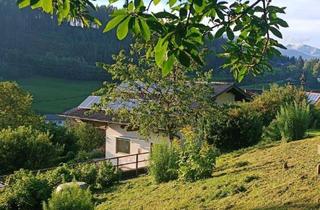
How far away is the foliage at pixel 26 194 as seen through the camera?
41.1 ft

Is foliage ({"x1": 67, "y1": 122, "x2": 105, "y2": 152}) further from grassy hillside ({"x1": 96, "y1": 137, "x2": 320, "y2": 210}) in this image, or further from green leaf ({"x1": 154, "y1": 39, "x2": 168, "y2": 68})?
green leaf ({"x1": 154, "y1": 39, "x2": 168, "y2": 68})

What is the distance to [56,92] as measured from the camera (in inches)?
4058

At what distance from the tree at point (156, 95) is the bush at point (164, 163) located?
19.5 ft

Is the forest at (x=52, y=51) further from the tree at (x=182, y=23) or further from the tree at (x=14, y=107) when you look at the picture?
the tree at (x=182, y=23)

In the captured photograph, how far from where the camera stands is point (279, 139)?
54.5 ft

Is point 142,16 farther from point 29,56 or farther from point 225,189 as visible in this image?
point 29,56

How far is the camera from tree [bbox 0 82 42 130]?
29.8 meters

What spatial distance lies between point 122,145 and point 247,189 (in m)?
18.9

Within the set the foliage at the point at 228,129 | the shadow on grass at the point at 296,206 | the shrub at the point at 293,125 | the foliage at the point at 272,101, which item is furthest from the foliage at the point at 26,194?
the foliage at the point at 272,101

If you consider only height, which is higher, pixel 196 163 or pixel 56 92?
pixel 196 163

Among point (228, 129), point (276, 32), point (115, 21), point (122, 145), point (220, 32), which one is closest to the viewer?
point (115, 21)

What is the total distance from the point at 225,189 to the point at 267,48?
16.8 ft

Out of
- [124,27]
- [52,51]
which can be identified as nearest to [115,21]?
[124,27]

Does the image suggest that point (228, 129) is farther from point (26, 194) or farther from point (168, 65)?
point (168, 65)
